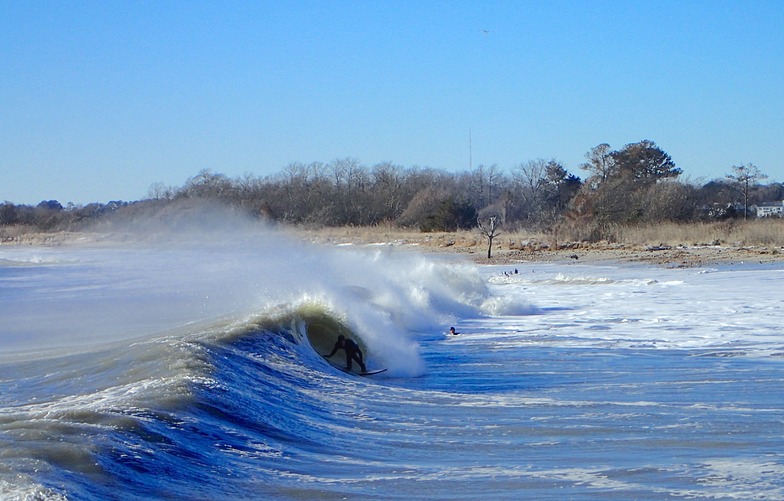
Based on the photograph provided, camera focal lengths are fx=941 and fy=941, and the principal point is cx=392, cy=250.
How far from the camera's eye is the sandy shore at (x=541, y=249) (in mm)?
42344

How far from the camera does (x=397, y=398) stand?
42.2 feet

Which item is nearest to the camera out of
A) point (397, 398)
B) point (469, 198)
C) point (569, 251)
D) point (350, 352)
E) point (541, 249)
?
point (397, 398)

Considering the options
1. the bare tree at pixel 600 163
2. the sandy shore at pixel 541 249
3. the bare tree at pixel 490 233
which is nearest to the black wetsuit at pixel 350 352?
the sandy shore at pixel 541 249

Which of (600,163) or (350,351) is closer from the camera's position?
(350,351)

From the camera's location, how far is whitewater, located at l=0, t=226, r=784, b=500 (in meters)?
7.93

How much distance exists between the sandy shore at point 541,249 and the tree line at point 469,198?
3.27m

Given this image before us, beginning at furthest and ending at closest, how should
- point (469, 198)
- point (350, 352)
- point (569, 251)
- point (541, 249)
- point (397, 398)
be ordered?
point (469, 198), point (541, 249), point (569, 251), point (350, 352), point (397, 398)

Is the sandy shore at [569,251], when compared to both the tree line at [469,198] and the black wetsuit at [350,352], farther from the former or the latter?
the black wetsuit at [350,352]

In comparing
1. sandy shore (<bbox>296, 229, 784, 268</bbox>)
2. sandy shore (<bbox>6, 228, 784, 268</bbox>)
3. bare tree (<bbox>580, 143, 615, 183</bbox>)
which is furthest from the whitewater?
bare tree (<bbox>580, 143, 615, 183</bbox>)

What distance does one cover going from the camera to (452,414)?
11461mm

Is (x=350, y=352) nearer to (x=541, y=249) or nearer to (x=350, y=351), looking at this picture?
(x=350, y=351)

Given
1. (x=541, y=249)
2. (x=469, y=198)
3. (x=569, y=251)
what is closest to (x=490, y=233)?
(x=541, y=249)

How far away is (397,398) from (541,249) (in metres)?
39.9

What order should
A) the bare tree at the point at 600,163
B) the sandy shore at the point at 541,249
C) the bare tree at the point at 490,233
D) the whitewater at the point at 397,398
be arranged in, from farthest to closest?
1. the bare tree at the point at 600,163
2. the bare tree at the point at 490,233
3. the sandy shore at the point at 541,249
4. the whitewater at the point at 397,398
